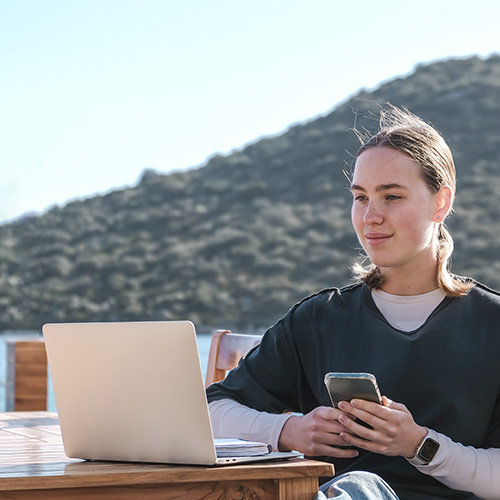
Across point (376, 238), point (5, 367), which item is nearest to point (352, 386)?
point (376, 238)

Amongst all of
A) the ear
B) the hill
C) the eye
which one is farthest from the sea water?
the hill

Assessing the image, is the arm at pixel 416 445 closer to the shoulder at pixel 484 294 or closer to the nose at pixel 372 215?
the shoulder at pixel 484 294

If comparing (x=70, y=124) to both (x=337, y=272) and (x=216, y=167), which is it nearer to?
(x=216, y=167)

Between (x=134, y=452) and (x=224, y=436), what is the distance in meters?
0.40

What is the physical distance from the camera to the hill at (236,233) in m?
19.4

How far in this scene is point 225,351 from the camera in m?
2.37

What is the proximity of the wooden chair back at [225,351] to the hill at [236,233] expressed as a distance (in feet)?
54.0

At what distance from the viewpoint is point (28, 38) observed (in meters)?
23.7

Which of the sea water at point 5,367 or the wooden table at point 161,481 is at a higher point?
the wooden table at point 161,481

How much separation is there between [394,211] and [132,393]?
0.71 meters

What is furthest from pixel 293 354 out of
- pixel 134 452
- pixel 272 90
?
pixel 272 90

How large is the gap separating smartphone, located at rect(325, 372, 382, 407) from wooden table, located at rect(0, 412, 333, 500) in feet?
0.46

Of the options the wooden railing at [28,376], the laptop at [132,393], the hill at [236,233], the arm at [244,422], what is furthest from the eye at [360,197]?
the hill at [236,233]

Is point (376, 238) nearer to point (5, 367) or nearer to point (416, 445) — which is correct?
point (416, 445)
